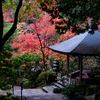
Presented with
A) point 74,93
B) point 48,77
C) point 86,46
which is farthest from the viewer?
point 48,77

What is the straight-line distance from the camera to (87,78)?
29.1 feet

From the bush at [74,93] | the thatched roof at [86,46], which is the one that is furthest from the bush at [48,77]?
the bush at [74,93]

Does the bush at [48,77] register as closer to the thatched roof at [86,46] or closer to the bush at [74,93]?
the thatched roof at [86,46]

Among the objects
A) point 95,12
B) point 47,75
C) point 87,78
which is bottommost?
point 47,75

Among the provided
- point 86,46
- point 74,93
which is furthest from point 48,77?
point 74,93

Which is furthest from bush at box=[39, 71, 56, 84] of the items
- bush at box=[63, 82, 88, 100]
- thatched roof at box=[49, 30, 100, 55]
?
A: bush at box=[63, 82, 88, 100]

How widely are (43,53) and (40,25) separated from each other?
257 centimetres

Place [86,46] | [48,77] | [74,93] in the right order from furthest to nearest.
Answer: [48,77] < [86,46] < [74,93]

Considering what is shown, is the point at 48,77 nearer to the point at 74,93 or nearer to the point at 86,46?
the point at 86,46

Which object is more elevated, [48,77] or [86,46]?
[86,46]

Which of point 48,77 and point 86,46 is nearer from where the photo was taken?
point 86,46

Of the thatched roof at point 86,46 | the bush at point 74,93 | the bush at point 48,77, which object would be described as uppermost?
the thatched roof at point 86,46

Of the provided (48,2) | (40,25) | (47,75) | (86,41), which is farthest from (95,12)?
(47,75)

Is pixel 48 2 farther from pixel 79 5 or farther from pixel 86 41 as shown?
pixel 86 41
